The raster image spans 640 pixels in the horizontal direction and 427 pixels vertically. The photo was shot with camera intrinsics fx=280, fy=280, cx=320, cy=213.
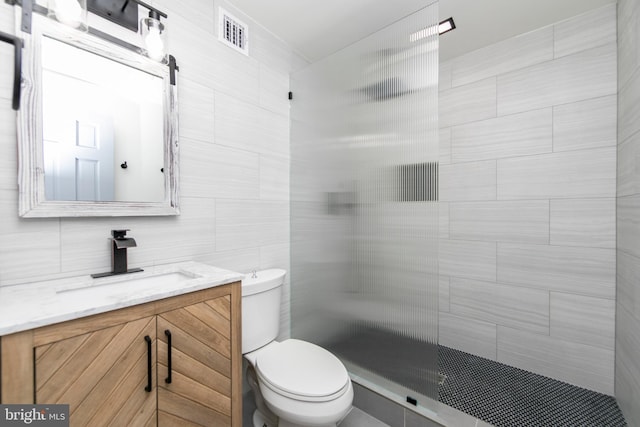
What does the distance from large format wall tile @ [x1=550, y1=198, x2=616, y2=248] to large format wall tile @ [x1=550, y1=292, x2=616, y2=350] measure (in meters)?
0.36

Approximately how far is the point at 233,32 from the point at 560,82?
2.15 m

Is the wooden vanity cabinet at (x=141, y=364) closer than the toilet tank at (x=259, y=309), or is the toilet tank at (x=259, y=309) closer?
the wooden vanity cabinet at (x=141, y=364)

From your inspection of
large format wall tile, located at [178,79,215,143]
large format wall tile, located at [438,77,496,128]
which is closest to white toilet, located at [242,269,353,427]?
large format wall tile, located at [178,79,215,143]

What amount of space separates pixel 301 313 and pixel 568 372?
1797mm

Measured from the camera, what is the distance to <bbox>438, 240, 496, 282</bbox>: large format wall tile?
7.00 feet

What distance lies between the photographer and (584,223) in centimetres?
178

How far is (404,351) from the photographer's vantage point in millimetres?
1507

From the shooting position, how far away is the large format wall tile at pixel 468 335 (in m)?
2.12

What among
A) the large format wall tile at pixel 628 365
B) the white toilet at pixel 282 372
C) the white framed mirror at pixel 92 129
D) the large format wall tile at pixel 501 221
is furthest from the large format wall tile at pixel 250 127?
the large format wall tile at pixel 628 365

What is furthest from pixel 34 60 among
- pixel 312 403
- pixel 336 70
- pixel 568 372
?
pixel 568 372

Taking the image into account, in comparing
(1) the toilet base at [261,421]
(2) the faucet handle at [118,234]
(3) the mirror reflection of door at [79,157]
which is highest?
(3) the mirror reflection of door at [79,157]

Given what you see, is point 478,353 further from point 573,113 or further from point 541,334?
point 573,113

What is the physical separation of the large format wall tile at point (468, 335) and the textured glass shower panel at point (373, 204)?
3.26ft

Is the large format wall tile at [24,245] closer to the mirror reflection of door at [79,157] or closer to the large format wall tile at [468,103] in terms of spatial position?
the mirror reflection of door at [79,157]
